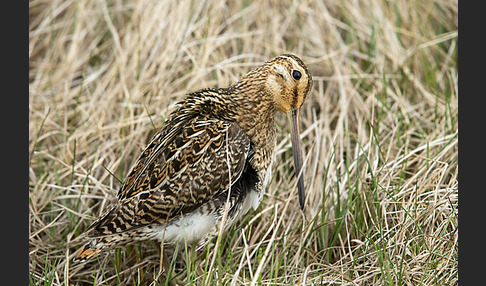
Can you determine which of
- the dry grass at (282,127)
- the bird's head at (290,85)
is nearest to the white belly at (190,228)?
the dry grass at (282,127)

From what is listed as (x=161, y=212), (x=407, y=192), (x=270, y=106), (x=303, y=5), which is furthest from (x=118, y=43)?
(x=407, y=192)

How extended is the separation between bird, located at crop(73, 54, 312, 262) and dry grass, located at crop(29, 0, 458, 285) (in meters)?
0.26

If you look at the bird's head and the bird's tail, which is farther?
the bird's head

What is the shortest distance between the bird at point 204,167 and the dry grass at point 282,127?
0.84 feet

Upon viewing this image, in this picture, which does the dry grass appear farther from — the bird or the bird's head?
the bird's head

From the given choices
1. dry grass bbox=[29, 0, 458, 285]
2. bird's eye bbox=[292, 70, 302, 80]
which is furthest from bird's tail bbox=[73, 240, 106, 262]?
bird's eye bbox=[292, 70, 302, 80]

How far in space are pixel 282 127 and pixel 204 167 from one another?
1503 millimetres

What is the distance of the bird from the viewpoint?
3848mm

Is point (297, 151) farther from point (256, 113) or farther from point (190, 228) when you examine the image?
point (190, 228)

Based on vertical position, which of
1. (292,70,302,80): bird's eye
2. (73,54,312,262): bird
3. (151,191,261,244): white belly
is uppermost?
(292,70,302,80): bird's eye

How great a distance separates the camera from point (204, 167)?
3893 mm

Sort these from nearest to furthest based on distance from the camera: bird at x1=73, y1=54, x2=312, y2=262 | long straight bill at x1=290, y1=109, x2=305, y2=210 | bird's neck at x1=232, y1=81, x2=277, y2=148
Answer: bird at x1=73, y1=54, x2=312, y2=262 < bird's neck at x1=232, y1=81, x2=277, y2=148 < long straight bill at x1=290, y1=109, x2=305, y2=210

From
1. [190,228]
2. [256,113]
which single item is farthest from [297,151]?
[190,228]

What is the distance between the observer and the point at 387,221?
438 centimetres
